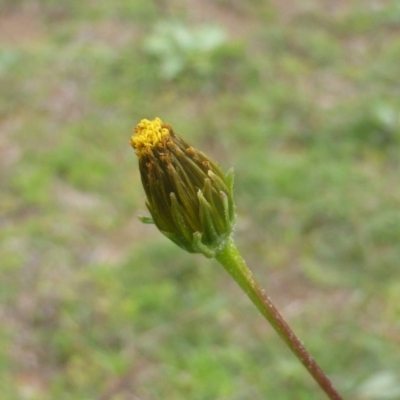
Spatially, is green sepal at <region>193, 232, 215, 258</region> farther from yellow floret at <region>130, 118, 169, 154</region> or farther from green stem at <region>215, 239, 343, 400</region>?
A: yellow floret at <region>130, 118, 169, 154</region>

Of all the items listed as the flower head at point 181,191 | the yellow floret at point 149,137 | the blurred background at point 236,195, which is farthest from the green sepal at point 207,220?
Answer: the blurred background at point 236,195

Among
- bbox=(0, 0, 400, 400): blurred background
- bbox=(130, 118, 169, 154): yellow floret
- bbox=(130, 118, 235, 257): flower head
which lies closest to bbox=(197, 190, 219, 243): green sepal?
bbox=(130, 118, 235, 257): flower head

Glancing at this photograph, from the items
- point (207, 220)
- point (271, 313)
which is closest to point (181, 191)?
point (207, 220)

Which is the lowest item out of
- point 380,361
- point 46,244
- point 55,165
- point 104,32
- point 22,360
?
point 380,361

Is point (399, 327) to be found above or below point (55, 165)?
below

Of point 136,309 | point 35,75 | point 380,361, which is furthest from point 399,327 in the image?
point 35,75

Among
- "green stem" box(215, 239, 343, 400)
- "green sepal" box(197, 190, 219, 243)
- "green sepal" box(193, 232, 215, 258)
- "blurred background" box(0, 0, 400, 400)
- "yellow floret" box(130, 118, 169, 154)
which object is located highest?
"blurred background" box(0, 0, 400, 400)

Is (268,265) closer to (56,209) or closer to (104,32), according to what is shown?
(56,209)
